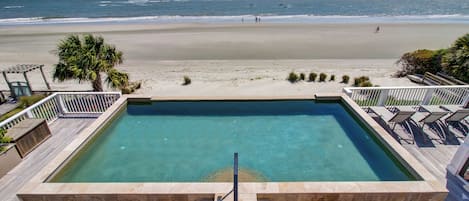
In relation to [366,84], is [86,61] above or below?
above

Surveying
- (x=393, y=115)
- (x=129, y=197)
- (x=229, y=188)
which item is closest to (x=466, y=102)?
(x=393, y=115)

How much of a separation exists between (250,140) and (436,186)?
11.8ft

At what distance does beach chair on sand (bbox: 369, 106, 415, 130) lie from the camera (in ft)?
18.4

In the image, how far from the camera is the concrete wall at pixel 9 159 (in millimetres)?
4664

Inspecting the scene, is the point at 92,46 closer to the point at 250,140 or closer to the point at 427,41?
the point at 250,140

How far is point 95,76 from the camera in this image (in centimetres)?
822

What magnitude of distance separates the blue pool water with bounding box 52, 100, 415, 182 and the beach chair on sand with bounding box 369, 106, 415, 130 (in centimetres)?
64

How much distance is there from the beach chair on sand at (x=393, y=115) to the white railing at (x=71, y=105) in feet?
24.2

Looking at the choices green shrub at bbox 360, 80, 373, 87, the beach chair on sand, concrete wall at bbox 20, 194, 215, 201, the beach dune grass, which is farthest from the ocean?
concrete wall at bbox 20, 194, 215, 201

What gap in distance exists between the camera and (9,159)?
15.8 ft

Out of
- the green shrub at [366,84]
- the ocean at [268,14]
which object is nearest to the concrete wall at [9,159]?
the green shrub at [366,84]

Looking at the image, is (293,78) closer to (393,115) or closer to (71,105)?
(393,115)

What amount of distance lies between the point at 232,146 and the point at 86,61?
19.6ft

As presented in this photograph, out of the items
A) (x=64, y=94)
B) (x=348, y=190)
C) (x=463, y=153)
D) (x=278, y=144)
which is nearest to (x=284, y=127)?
(x=278, y=144)
